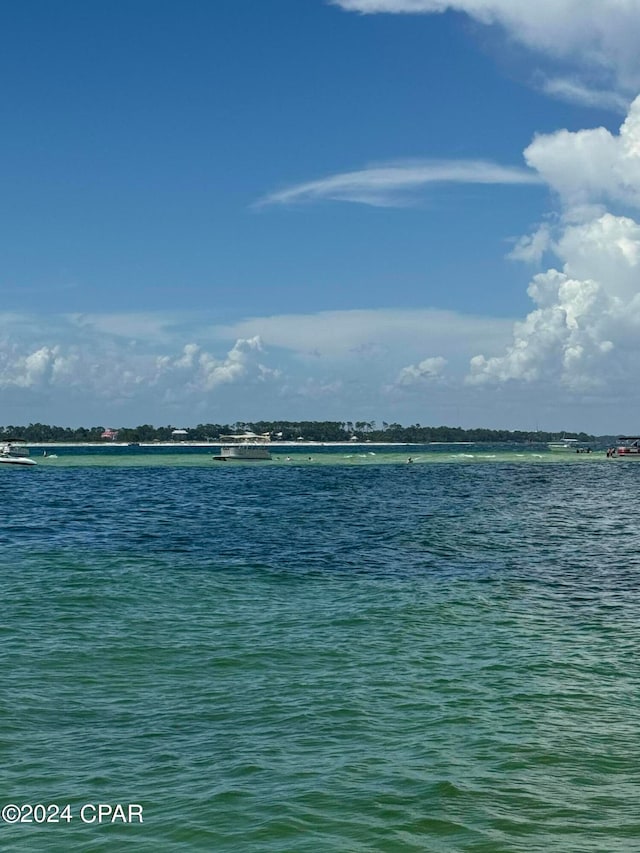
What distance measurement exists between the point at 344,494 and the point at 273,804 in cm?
7830

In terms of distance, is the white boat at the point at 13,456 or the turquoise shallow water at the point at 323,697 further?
the white boat at the point at 13,456

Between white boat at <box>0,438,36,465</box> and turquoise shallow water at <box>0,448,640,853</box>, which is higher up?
white boat at <box>0,438,36,465</box>

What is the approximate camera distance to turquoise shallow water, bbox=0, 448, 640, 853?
12703mm

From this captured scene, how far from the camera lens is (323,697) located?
61.0 feet

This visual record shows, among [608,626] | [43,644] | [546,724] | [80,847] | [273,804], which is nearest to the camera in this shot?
[80,847]

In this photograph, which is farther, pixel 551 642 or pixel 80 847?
pixel 551 642

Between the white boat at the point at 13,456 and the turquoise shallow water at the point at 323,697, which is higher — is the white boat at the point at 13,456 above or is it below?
above

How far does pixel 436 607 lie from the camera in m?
28.8

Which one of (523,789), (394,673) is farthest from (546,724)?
(394,673)

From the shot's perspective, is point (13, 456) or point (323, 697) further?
point (13, 456)

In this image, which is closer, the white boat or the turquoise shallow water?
the turquoise shallow water

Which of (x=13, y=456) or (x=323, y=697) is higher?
(x=13, y=456)

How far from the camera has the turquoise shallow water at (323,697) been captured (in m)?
12.7

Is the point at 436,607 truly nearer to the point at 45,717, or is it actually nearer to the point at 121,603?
the point at 121,603
